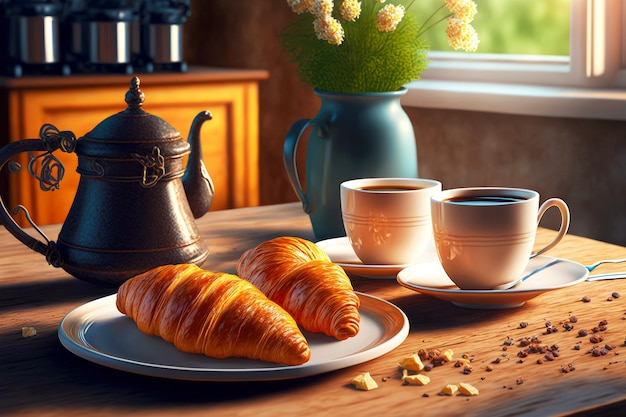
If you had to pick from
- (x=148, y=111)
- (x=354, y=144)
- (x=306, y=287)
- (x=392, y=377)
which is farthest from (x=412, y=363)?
(x=148, y=111)

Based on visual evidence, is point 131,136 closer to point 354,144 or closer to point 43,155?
point 43,155

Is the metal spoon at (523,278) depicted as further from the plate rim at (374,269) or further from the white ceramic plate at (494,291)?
the plate rim at (374,269)

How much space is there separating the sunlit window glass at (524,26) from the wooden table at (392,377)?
54.2 inches

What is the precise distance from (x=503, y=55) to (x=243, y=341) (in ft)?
6.09

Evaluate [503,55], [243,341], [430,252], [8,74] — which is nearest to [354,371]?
[243,341]

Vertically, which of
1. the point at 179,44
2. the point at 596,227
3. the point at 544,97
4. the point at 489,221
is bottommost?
the point at 596,227

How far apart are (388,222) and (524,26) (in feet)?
4.86

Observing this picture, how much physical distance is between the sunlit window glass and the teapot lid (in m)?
1.50

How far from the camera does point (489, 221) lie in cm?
88

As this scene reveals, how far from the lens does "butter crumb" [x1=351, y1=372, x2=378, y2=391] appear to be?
27.0 inches

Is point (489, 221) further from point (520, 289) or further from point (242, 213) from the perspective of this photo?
point (242, 213)

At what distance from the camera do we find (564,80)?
2.18m

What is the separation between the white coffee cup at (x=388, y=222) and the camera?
1021 mm

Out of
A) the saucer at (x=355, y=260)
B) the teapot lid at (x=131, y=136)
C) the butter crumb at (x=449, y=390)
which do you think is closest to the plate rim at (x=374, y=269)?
the saucer at (x=355, y=260)
